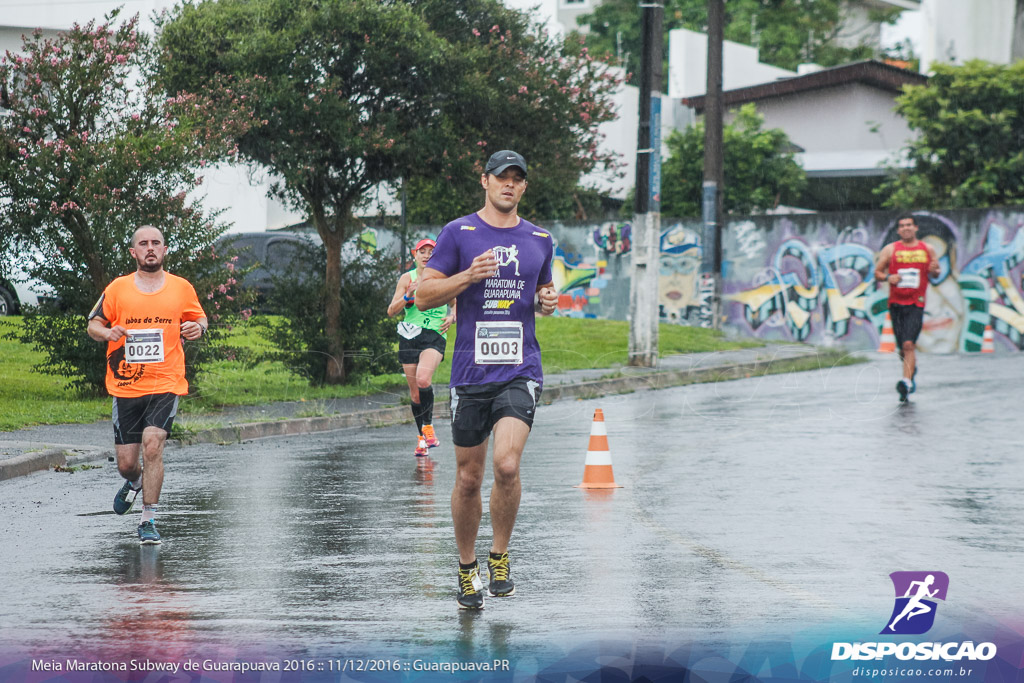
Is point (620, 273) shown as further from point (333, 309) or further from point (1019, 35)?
point (1019, 35)

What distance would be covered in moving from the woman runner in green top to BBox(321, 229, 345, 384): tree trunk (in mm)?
4930

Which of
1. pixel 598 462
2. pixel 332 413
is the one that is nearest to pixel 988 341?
pixel 332 413

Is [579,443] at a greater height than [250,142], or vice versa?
[250,142]

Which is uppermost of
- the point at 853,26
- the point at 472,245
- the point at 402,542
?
the point at 853,26

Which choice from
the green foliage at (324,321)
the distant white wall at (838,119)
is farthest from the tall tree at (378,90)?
the distant white wall at (838,119)

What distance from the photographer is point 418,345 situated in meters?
12.3

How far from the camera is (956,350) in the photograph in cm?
2641

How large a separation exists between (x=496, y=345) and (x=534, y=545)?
192 centimetres

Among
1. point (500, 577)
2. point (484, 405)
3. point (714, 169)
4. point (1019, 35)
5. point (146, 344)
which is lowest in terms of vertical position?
point (500, 577)

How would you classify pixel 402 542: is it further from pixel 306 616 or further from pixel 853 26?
pixel 853 26

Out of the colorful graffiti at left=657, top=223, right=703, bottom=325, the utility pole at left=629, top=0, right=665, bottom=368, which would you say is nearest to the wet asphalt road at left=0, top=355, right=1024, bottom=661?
the utility pole at left=629, top=0, right=665, bottom=368

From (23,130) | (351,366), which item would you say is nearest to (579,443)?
(351,366)

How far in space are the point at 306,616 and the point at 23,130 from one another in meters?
9.77

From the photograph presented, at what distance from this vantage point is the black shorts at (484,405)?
21.0 ft
